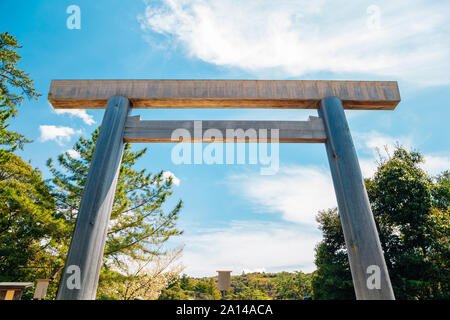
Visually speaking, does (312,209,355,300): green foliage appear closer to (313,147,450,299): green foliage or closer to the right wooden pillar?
(313,147,450,299): green foliage

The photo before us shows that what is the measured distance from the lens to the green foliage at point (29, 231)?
7422 mm

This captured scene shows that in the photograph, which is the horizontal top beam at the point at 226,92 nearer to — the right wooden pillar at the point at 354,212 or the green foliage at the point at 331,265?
the right wooden pillar at the point at 354,212

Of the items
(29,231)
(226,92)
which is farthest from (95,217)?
(29,231)

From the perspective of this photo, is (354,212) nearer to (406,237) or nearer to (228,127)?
(228,127)

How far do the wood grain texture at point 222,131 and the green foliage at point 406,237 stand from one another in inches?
371

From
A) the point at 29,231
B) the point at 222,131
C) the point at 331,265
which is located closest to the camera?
the point at 222,131

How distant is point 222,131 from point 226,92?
1.88ft

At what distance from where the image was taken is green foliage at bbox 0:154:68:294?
292 inches

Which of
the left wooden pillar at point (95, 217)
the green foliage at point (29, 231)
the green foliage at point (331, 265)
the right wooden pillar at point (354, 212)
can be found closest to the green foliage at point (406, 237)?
Result: the green foliage at point (331, 265)

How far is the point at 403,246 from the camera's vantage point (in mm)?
9391

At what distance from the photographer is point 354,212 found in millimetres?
2121

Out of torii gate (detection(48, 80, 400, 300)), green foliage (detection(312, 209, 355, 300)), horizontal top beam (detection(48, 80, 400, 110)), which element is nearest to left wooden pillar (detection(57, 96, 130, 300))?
torii gate (detection(48, 80, 400, 300))

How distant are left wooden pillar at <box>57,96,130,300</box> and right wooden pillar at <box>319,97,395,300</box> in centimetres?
235
